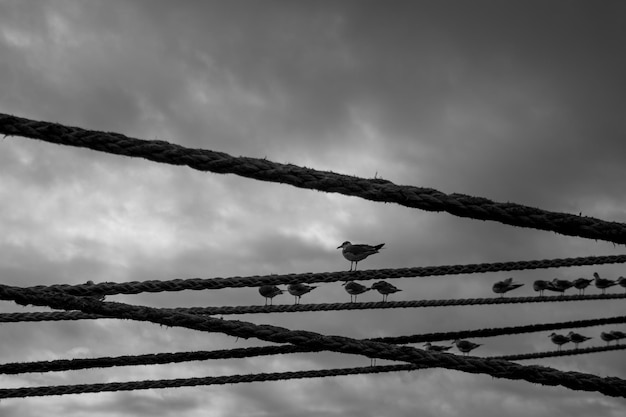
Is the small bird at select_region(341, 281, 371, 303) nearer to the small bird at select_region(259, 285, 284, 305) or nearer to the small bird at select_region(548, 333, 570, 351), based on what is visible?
the small bird at select_region(259, 285, 284, 305)

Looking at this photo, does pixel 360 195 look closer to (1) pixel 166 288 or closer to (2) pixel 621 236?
(2) pixel 621 236

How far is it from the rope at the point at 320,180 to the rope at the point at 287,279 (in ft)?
7.63

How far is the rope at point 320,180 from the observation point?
286cm

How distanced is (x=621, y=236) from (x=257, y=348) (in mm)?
4000

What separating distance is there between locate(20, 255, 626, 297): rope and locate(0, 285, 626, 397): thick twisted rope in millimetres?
1199

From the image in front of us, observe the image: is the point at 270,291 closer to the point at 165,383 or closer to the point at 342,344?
the point at 165,383

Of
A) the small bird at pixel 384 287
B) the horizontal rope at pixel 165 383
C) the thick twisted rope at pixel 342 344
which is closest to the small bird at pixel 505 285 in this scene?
the small bird at pixel 384 287

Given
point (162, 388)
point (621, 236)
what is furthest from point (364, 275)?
point (621, 236)

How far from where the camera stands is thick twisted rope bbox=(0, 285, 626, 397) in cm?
357

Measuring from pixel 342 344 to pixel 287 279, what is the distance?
6.67ft

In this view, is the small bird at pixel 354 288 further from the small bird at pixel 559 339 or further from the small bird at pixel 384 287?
the small bird at pixel 559 339

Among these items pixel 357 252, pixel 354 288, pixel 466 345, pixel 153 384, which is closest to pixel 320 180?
pixel 153 384

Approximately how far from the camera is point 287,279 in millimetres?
5781

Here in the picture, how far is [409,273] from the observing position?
5.84 meters
